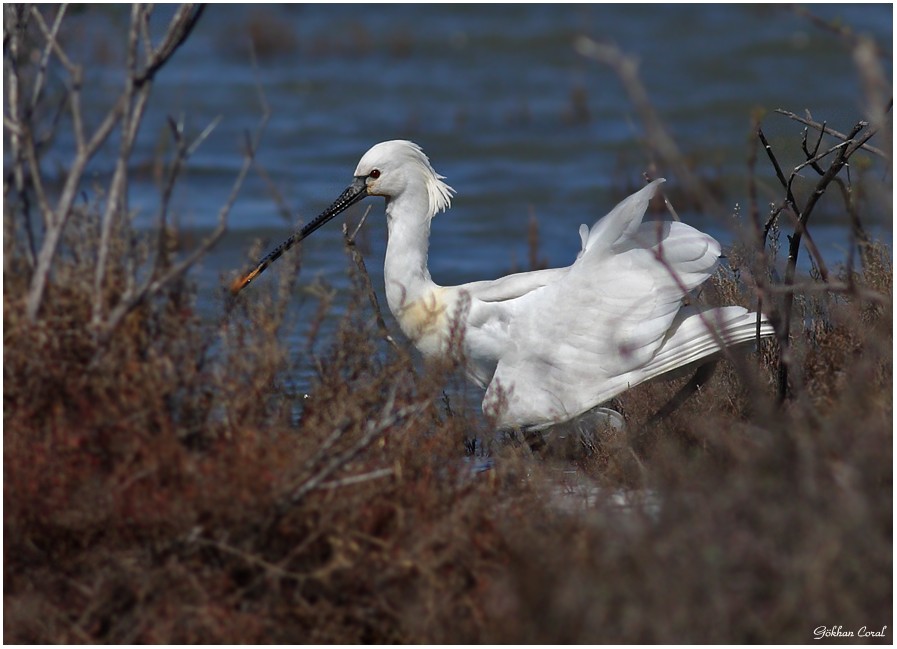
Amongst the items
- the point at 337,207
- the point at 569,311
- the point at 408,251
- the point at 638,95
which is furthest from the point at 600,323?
the point at 638,95

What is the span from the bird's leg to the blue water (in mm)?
1993

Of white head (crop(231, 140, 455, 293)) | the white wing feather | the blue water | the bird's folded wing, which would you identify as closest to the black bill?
white head (crop(231, 140, 455, 293))

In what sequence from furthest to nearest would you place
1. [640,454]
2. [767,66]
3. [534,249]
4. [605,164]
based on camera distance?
[767,66]
[605,164]
[534,249]
[640,454]

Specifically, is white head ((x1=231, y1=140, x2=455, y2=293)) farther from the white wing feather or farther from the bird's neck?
the white wing feather

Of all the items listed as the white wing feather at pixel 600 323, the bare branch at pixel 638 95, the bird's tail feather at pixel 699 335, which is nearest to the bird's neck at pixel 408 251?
the white wing feather at pixel 600 323

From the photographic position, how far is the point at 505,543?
3.96m

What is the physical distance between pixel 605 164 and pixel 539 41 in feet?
25.7

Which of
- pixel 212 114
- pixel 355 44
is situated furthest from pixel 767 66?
pixel 212 114

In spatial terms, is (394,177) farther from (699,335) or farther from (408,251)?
(699,335)

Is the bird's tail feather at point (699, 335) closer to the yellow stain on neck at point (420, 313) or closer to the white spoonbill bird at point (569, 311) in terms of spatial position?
the white spoonbill bird at point (569, 311)

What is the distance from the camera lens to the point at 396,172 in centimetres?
623

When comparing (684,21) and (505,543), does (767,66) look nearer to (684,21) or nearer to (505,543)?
(684,21)

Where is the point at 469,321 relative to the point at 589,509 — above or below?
above

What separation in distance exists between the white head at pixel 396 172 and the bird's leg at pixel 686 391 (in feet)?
4.71
